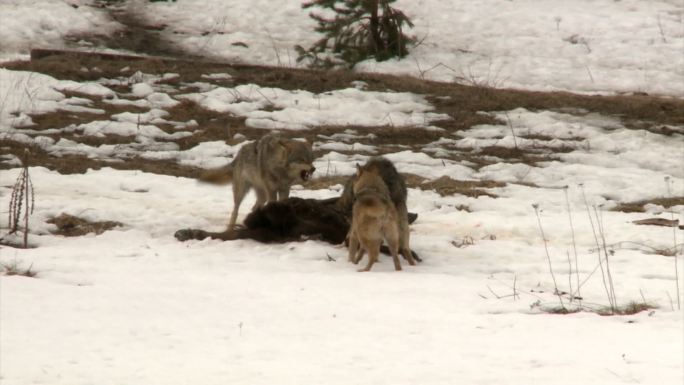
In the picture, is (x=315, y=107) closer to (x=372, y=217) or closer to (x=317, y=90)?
(x=317, y=90)

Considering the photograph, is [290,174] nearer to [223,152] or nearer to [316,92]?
[223,152]

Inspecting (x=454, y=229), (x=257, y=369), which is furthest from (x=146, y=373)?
(x=454, y=229)

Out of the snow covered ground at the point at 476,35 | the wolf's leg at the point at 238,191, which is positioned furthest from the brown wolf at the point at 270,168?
the snow covered ground at the point at 476,35

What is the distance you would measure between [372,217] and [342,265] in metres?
0.75

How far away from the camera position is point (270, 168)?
1094 centimetres

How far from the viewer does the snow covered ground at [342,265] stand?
6.17 m

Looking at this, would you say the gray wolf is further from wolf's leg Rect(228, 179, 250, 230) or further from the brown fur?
wolf's leg Rect(228, 179, 250, 230)

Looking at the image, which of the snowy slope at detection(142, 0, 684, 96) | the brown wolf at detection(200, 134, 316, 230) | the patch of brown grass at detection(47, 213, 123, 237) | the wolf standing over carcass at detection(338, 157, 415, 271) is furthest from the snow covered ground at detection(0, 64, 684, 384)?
the snowy slope at detection(142, 0, 684, 96)

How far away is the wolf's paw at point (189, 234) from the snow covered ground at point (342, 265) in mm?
134

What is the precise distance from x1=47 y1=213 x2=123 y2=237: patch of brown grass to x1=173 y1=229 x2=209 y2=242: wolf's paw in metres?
0.84

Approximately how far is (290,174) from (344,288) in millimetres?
2775

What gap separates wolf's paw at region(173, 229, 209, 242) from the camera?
10.5m

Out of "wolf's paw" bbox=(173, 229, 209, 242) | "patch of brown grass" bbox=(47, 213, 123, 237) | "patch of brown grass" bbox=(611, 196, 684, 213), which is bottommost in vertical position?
"patch of brown grass" bbox=(47, 213, 123, 237)

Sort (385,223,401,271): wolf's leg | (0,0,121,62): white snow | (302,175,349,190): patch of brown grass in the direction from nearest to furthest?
(385,223,401,271): wolf's leg < (302,175,349,190): patch of brown grass < (0,0,121,62): white snow
